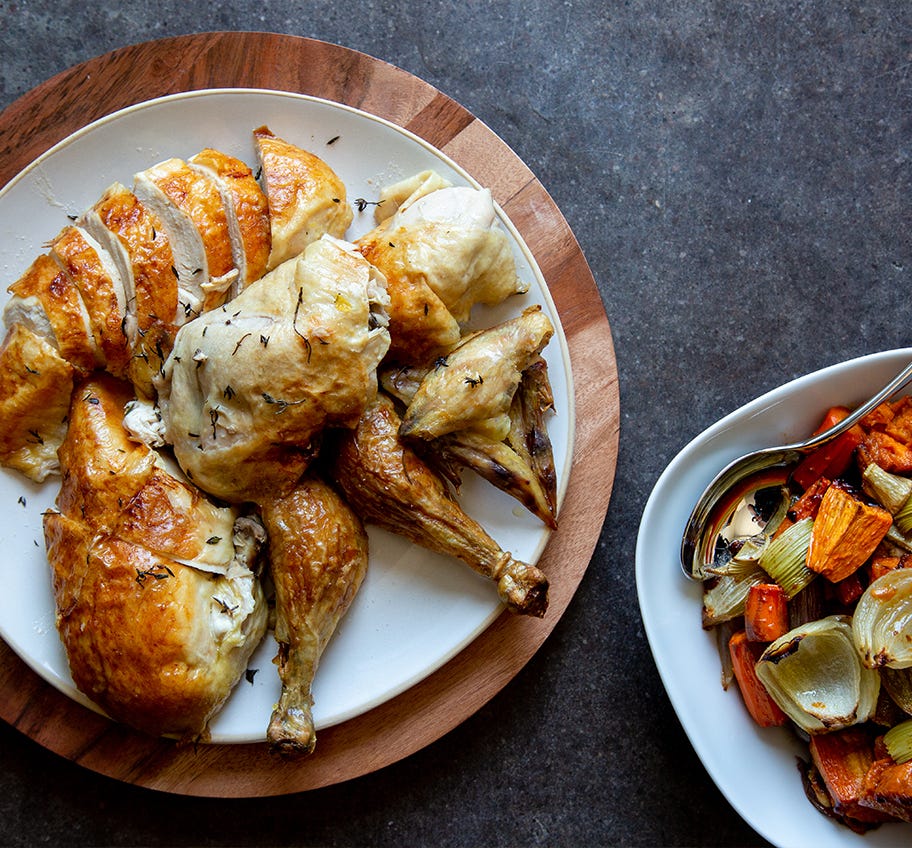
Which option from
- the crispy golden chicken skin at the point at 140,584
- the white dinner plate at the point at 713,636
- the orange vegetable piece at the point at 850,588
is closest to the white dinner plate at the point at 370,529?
the crispy golden chicken skin at the point at 140,584

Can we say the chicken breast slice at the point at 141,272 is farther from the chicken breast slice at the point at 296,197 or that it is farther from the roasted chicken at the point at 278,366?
the chicken breast slice at the point at 296,197

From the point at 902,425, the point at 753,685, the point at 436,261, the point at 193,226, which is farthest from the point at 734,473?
the point at 193,226

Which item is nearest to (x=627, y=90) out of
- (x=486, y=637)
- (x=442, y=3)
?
(x=442, y=3)

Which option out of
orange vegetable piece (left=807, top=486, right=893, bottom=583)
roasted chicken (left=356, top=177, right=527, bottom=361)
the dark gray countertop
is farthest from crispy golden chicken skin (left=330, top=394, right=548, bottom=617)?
orange vegetable piece (left=807, top=486, right=893, bottom=583)

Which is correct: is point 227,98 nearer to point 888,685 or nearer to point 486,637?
point 486,637

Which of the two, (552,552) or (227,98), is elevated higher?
(227,98)

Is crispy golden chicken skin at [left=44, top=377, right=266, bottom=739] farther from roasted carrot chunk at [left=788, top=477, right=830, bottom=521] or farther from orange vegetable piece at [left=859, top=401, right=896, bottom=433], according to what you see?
orange vegetable piece at [left=859, top=401, right=896, bottom=433]

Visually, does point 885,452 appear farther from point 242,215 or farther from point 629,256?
point 242,215
